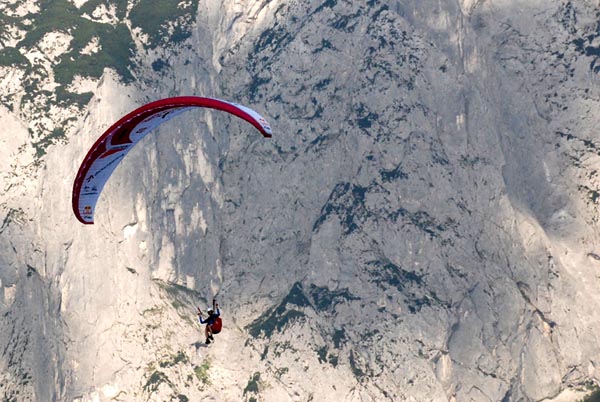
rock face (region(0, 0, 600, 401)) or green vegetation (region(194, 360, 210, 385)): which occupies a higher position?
rock face (region(0, 0, 600, 401))

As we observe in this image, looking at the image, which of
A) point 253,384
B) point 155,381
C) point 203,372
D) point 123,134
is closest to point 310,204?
point 253,384

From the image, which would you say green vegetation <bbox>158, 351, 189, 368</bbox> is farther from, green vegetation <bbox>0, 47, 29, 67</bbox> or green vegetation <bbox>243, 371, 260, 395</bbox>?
green vegetation <bbox>0, 47, 29, 67</bbox>

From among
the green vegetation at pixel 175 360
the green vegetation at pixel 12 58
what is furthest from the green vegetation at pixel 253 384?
the green vegetation at pixel 12 58

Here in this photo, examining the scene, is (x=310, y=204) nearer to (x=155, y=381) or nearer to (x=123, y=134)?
(x=155, y=381)

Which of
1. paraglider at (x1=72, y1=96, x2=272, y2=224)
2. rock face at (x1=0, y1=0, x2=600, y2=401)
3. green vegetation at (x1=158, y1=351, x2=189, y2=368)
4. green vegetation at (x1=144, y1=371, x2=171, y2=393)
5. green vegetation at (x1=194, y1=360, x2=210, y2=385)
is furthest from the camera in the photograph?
green vegetation at (x1=194, y1=360, x2=210, y2=385)

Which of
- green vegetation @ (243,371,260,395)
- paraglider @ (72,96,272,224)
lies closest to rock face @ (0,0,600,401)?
green vegetation @ (243,371,260,395)
